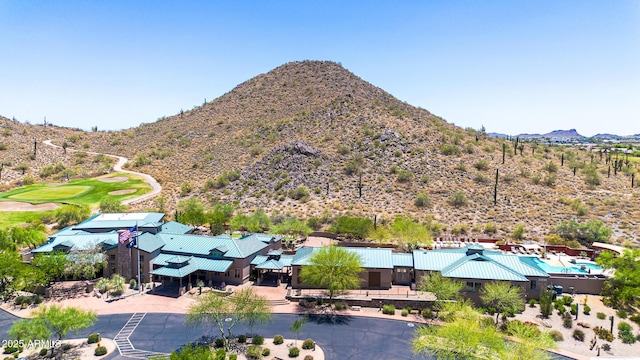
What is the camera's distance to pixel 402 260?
47.0 meters

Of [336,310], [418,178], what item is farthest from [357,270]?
[418,178]

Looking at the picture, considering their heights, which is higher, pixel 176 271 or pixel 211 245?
pixel 211 245

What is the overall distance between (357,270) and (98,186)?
75.1 meters

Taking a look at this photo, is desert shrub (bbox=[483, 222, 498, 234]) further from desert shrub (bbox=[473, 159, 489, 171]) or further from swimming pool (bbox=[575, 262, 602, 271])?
desert shrub (bbox=[473, 159, 489, 171])

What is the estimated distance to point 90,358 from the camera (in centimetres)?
3072

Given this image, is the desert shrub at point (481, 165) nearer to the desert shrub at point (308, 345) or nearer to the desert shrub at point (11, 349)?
the desert shrub at point (308, 345)

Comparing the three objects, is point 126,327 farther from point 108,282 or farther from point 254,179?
point 254,179

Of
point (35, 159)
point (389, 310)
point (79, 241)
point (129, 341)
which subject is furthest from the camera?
point (35, 159)

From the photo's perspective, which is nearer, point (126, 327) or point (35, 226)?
point (126, 327)

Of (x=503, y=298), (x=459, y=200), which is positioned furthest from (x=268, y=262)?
(x=459, y=200)

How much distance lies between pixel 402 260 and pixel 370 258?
3.84 meters

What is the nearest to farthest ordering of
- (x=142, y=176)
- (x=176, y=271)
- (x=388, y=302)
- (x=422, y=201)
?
(x=388, y=302), (x=176, y=271), (x=422, y=201), (x=142, y=176)

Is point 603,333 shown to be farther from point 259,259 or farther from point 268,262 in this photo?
point 259,259

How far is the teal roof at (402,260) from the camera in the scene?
46.0 meters
